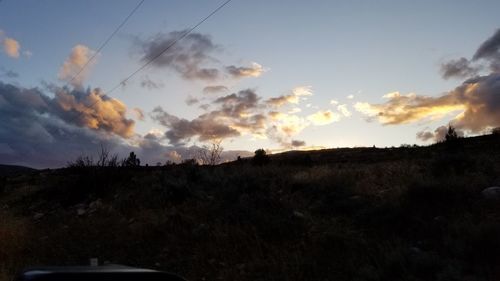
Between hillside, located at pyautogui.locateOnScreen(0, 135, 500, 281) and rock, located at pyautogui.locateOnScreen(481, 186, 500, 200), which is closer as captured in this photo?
hillside, located at pyautogui.locateOnScreen(0, 135, 500, 281)

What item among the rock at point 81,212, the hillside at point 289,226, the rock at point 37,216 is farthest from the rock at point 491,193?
the rock at point 37,216

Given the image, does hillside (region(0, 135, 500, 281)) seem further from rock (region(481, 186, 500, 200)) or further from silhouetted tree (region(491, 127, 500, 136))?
silhouetted tree (region(491, 127, 500, 136))

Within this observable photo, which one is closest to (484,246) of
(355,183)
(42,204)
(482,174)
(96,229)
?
(482,174)

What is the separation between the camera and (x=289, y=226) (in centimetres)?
1279

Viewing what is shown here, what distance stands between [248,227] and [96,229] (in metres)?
5.34

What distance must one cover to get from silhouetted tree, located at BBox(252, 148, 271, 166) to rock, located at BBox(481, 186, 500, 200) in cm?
1544

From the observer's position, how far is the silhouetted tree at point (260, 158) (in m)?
27.7

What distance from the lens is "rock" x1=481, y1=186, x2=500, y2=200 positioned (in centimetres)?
1206

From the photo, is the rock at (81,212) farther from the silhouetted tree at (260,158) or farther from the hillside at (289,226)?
the silhouetted tree at (260,158)

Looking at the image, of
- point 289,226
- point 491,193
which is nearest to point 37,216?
point 289,226

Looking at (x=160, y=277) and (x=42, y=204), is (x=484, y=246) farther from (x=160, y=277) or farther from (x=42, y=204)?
(x=42, y=204)

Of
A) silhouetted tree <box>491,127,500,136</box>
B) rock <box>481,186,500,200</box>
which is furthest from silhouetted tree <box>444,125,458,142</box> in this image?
rock <box>481,186,500,200</box>

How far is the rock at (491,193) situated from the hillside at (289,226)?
42 mm

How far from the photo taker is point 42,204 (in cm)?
2152
